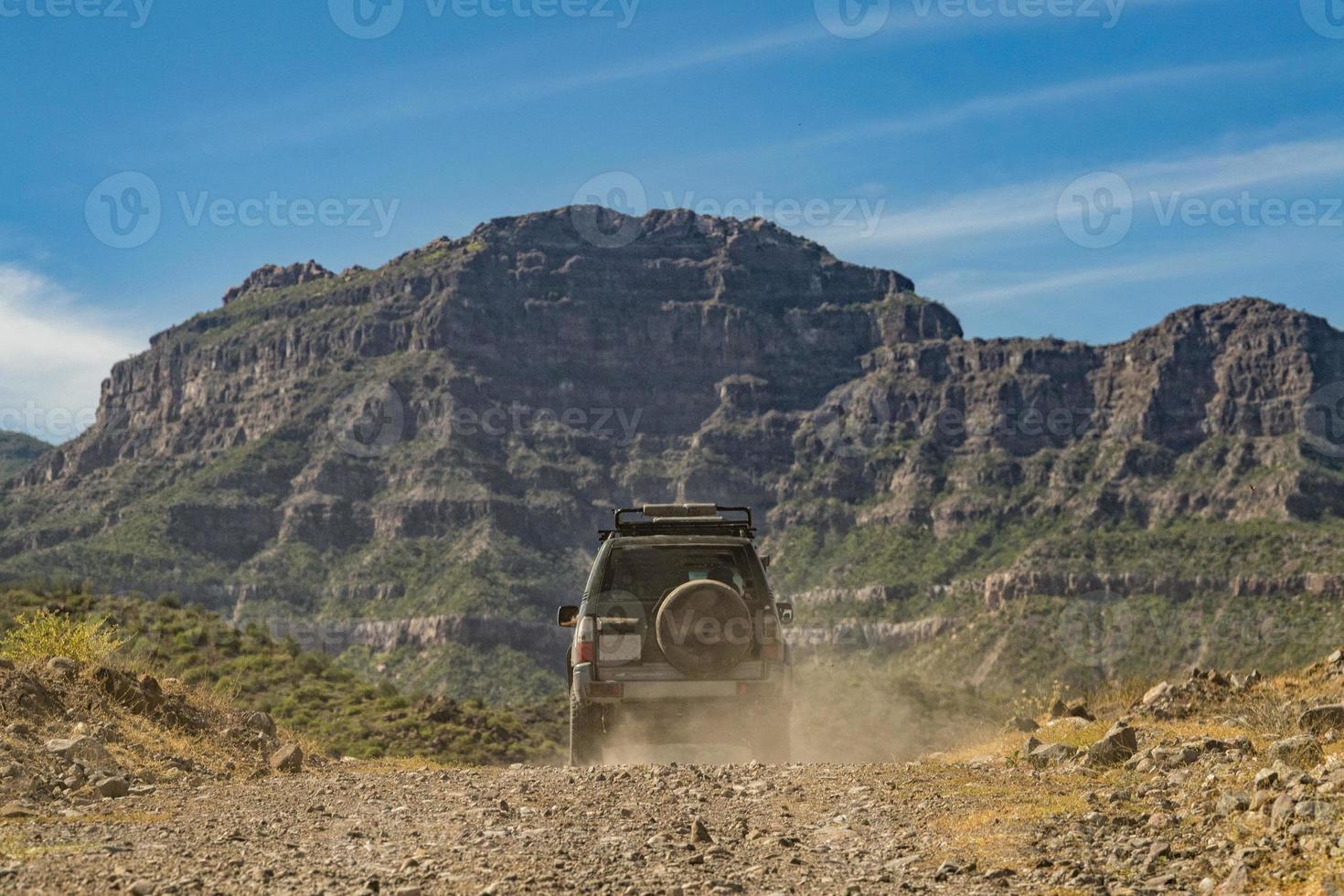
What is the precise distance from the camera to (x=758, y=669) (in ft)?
50.0

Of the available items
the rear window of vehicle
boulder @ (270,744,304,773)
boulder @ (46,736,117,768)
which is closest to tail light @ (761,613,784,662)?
the rear window of vehicle

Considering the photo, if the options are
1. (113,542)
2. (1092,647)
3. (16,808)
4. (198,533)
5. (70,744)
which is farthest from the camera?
(198,533)

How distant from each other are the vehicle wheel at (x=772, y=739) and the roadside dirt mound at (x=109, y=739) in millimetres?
5478

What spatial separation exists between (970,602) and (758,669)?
170m

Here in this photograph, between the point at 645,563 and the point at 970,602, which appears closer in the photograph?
the point at 645,563

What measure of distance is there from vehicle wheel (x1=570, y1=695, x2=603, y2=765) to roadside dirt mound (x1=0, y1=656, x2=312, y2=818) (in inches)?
136

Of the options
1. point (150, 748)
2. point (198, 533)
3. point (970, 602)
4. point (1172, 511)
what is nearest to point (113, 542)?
point (198, 533)

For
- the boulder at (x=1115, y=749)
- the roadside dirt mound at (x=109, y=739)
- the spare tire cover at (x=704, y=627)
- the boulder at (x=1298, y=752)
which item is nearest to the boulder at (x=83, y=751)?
the roadside dirt mound at (x=109, y=739)

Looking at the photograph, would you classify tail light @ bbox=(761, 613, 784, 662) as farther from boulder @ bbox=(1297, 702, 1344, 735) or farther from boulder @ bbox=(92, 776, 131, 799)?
boulder @ bbox=(92, 776, 131, 799)

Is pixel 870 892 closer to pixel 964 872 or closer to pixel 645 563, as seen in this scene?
pixel 964 872

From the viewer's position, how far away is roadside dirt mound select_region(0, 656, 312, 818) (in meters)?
12.3

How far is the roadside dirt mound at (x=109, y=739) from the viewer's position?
485 inches

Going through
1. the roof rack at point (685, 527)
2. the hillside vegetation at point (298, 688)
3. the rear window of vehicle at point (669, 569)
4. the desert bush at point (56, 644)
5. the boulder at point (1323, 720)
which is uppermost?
the roof rack at point (685, 527)

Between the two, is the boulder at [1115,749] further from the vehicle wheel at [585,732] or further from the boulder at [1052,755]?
the vehicle wheel at [585,732]
